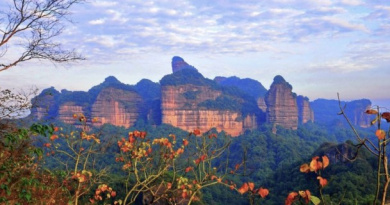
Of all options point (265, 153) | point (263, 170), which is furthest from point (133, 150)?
point (265, 153)

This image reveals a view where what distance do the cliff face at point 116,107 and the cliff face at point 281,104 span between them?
44877 mm

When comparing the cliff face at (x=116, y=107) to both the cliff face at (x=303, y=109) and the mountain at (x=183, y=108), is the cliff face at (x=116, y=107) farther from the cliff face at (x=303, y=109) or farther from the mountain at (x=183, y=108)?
the cliff face at (x=303, y=109)

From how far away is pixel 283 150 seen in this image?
8500cm

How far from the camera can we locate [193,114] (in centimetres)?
11306

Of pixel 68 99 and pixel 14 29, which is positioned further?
pixel 68 99

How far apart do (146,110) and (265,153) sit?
48181 millimetres

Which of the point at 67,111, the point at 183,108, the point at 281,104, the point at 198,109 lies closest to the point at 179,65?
the point at 198,109

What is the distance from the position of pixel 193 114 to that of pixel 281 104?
29581 mm

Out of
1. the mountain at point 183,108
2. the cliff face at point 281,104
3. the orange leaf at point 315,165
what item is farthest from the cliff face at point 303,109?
the orange leaf at point 315,165

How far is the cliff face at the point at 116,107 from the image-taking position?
106 meters

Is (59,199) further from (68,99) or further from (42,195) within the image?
(68,99)

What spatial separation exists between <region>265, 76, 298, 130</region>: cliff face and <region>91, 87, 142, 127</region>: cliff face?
4488 cm

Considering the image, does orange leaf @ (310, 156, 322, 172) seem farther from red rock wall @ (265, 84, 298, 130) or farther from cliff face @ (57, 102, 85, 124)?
red rock wall @ (265, 84, 298, 130)

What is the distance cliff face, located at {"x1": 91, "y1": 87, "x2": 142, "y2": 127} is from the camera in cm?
10631
